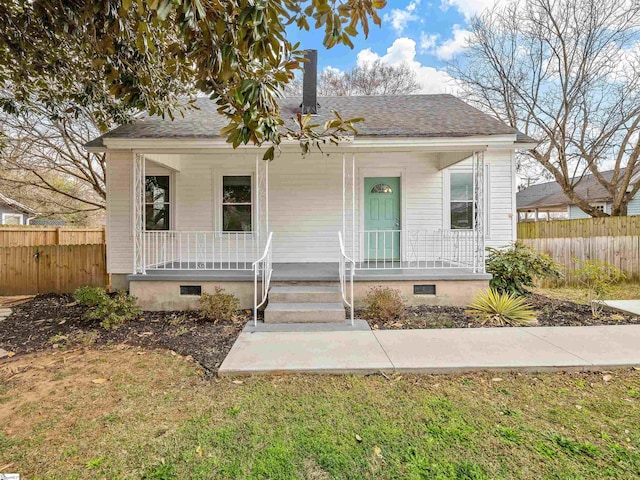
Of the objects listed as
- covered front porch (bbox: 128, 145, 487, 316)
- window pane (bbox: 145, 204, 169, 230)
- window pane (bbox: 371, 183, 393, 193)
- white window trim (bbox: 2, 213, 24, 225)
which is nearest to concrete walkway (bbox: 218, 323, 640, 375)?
covered front porch (bbox: 128, 145, 487, 316)

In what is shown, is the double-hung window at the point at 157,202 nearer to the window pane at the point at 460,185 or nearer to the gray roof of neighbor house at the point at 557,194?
the window pane at the point at 460,185

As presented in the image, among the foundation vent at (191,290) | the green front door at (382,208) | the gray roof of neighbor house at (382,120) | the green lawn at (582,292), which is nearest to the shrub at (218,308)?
the foundation vent at (191,290)

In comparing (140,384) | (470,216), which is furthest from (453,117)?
(140,384)

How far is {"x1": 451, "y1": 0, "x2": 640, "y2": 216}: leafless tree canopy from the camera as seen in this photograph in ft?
34.3

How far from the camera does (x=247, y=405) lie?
9.06ft

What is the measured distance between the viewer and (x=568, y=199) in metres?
18.1

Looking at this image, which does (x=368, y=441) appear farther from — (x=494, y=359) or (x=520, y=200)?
(x=520, y=200)

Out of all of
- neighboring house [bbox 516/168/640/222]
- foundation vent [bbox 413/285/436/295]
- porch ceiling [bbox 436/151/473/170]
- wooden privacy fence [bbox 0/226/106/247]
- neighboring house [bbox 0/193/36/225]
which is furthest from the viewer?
neighboring house [bbox 516/168/640/222]

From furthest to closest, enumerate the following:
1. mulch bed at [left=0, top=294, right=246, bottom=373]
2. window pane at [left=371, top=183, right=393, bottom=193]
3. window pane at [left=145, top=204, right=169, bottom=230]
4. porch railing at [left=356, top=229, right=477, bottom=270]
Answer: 1. window pane at [left=371, top=183, right=393, bottom=193]
2. window pane at [left=145, top=204, right=169, bottom=230]
3. porch railing at [left=356, top=229, right=477, bottom=270]
4. mulch bed at [left=0, top=294, right=246, bottom=373]

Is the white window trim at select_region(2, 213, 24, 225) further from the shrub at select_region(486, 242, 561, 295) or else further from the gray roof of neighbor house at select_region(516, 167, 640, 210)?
the gray roof of neighbor house at select_region(516, 167, 640, 210)

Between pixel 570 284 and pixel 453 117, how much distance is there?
17.4ft

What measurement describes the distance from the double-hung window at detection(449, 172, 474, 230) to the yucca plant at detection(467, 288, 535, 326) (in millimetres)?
2495

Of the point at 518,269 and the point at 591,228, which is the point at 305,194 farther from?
the point at 591,228

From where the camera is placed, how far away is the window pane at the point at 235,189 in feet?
25.1
